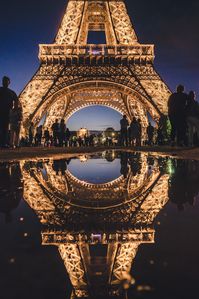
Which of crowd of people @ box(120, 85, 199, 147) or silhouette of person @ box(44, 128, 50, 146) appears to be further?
silhouette of person @ box(44, 128, 50, 146)

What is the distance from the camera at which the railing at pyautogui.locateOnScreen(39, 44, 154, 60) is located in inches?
1182

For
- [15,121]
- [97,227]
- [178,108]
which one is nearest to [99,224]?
[97,227]

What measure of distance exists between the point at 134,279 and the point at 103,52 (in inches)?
1241

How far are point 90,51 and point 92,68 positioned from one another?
1938mm

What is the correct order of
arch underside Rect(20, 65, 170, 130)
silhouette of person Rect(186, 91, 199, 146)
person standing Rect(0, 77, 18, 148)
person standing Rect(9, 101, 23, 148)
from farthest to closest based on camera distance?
arch underside Rect(20, 65, 170, 130)
silhouette of person Rect(186, 91, 199, 146)
person standing Rect(9, 101, 23, 148)
person standing Rect(0, 77, 18, 148)

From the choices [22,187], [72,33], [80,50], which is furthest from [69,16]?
[22,187]

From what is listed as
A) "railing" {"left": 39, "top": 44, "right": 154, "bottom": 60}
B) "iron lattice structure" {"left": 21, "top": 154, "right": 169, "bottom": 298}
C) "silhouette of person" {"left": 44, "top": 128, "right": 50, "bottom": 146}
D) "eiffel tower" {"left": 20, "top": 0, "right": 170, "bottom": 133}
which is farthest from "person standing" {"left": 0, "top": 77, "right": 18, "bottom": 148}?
"railing" {"left": 39, "top": 44, "right": 154, "bottom": 60}

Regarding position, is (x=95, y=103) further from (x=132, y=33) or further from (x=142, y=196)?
(x=142, y=196)

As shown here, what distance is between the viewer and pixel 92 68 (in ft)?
98.5

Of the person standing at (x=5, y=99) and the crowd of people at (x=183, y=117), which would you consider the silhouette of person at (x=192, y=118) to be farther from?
the person standing at (x=5, y=99)

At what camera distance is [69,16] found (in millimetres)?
32469

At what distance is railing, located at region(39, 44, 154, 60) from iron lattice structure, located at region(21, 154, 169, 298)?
92.8ft

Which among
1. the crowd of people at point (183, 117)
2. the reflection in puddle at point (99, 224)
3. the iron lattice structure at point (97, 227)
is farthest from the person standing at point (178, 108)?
the iron lattice structure at point (97, 227)

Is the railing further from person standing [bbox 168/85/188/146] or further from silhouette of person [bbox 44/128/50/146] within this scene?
person standing [bbox 168/85/188/146]
